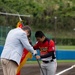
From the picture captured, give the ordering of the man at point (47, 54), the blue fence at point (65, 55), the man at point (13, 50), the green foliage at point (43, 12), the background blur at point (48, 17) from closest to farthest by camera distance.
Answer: the man at point (13, 50) < the man at point (47, 54) < the blue fence at point (65, 55) < the green foliage at point (43, 12) < the background blur at point (48, 17)

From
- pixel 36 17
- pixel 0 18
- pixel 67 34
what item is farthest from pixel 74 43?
pixel 0 18

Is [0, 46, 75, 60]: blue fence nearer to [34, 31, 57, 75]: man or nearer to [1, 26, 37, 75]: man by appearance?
[34, 31, 57, 75]: man

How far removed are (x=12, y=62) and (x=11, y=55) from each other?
0.17 m

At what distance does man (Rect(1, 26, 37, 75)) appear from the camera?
26.2ft

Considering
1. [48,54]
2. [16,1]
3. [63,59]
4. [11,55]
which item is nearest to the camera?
[11,55]

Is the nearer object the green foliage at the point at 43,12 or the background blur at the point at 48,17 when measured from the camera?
the green foliage at the point at 43,12

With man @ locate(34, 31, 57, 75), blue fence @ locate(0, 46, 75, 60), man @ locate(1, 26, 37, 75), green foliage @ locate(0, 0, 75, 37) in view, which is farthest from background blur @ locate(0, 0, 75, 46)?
man @ locate(1, 26, 37, 75)

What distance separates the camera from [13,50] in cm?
800

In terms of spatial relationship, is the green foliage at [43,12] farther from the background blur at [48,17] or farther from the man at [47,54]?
the man at [47,54]

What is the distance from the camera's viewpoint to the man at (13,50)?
→ 26.2ft

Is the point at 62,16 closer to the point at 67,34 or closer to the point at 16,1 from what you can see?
the point at 67,34

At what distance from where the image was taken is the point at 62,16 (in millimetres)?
78250

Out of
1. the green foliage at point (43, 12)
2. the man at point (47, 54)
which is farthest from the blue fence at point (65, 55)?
the green foliage at point (43, 12)

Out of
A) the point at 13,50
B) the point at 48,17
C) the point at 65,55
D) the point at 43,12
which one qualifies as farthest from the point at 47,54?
the point at 48,17
